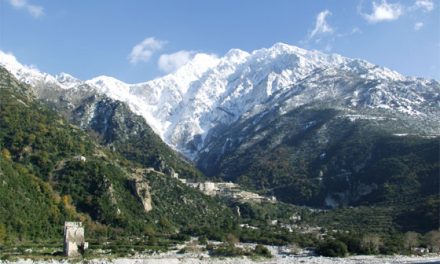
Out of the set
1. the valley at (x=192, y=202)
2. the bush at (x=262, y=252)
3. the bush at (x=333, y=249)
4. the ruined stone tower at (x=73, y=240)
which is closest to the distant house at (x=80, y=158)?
the valley at (x=192, y=202)

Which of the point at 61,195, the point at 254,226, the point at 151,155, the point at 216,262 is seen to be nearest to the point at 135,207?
the point at 61,195

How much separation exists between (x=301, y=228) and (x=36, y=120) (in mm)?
58634

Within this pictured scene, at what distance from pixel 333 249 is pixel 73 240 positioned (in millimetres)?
33987

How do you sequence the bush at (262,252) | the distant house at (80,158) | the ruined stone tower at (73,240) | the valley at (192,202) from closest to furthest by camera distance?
1. the ruined stone tower at (73,240)
2. the bush at (262,252)
3. the valley at (192,202)
4. the distant house at (80,158)

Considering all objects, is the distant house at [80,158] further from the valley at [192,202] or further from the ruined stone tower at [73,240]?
the ruined stone tower at [73,240]

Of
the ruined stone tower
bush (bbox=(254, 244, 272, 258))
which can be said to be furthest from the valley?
the ruined stone tower

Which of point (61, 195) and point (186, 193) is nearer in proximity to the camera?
point (61, 195)

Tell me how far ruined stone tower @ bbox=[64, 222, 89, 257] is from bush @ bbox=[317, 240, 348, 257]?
104 ft

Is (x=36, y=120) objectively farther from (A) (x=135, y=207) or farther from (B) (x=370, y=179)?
(B) (x=370, y=179)

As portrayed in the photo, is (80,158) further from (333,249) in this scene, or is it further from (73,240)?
(333,249)

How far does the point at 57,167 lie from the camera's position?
360 feet

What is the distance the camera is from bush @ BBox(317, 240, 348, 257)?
80.4 m

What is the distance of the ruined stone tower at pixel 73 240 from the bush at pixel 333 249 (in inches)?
→ 1249

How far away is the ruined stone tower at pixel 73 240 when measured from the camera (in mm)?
70750
